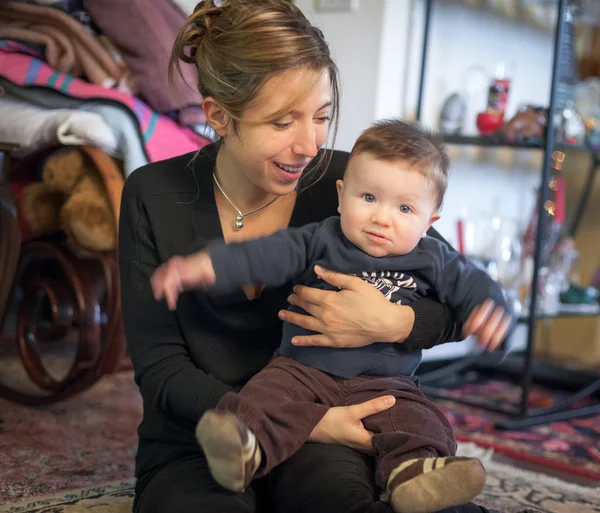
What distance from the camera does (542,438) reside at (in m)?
2.16

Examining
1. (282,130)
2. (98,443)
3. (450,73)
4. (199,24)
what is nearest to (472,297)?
(282,130)

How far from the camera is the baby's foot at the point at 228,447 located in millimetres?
950

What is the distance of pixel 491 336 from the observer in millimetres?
1128

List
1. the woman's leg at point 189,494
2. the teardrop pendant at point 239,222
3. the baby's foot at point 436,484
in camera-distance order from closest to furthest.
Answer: the baby's foot at point 436,484 → the woman's leg at point 189,494 → the teardrop pendant at point 239,222

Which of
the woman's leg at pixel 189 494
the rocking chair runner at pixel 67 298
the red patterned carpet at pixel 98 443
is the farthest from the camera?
the rocking chair runner at pixel 67 298

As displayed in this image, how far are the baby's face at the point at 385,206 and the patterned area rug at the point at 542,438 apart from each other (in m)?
1.03

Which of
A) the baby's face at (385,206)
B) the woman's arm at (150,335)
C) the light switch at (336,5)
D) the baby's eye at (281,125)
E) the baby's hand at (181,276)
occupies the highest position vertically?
the light switch at (336,5)

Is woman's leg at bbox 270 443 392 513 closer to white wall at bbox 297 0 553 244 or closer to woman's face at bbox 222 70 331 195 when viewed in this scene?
woman's face at bbox 222 70 331 195

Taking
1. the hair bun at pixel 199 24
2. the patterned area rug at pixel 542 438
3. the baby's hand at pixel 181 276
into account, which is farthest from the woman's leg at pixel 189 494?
the patterned area rug at pixel 542 438

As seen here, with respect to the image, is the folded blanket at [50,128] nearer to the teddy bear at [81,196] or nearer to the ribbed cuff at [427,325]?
the teddy bear at [81,196]

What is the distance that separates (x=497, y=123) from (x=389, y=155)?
4.44 ft

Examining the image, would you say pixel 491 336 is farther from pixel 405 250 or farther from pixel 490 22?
pixel 490 22

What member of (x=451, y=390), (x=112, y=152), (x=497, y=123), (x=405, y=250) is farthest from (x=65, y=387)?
(x=497, y=123)

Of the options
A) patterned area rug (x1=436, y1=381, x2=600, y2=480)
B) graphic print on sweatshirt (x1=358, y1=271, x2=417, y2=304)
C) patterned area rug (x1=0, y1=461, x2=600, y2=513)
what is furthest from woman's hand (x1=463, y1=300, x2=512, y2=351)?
patterned area rug (x1=436, y1=381, x2=600, y2=480)
